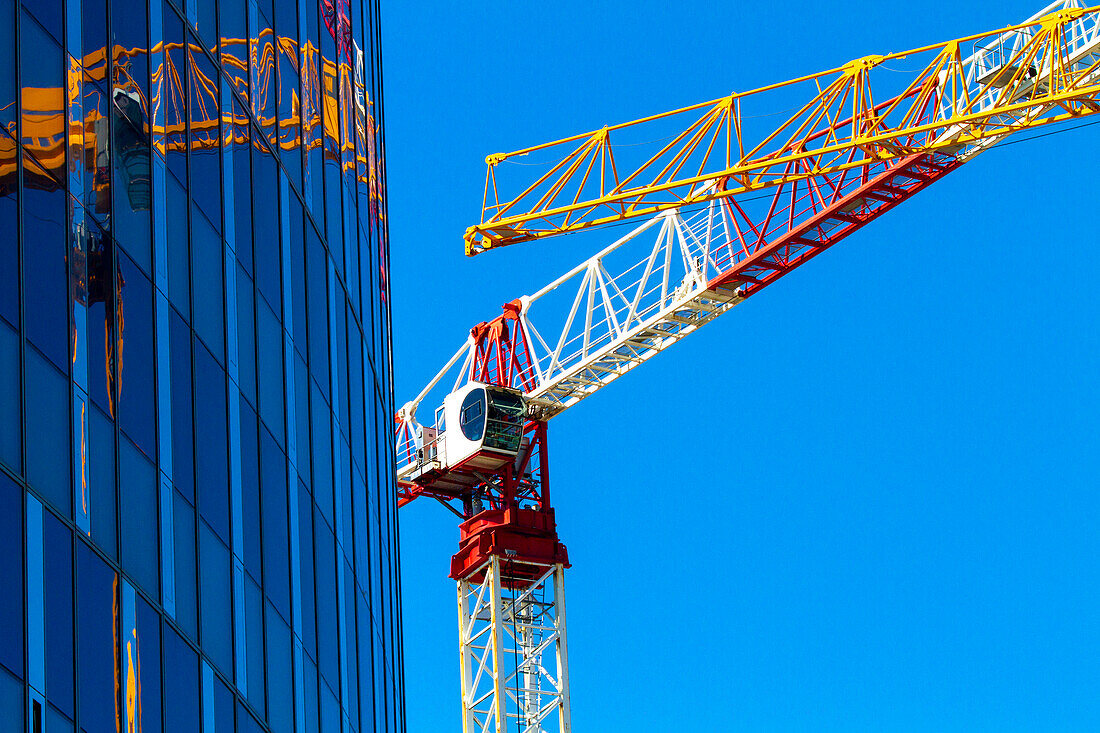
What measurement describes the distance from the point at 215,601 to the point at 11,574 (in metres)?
7.55

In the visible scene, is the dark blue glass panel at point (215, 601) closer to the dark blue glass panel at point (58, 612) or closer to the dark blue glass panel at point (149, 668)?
the dark blue glass panel at point (149, 668)

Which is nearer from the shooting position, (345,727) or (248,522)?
(248,522)

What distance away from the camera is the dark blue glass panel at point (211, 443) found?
3256cm

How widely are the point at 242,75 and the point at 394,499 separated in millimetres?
15284

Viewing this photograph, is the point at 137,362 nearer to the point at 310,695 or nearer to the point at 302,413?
the point at 302,413

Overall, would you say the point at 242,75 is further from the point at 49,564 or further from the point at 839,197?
the point at 839,197

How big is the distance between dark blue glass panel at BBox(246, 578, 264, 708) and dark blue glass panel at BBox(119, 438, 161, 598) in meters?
4.36

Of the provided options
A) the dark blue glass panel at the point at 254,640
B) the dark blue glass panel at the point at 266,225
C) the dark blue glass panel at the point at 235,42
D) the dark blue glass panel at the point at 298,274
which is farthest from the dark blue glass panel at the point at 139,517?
the dark blue glass panel at the point at 298,274

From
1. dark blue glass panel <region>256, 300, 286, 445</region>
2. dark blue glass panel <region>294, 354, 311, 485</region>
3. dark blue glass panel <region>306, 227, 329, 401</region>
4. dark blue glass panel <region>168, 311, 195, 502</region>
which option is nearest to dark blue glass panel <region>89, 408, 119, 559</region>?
dark blue glass panel <region>168, 311, 195, 502</region>

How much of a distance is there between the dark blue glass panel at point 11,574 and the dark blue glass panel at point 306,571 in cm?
1265

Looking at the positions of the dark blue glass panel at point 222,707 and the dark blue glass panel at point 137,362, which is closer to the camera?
the dark blue glass panel at point 137,362

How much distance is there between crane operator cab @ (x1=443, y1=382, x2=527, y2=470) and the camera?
293 feet

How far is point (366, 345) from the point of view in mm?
46719

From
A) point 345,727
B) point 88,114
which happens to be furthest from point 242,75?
point 345,727
